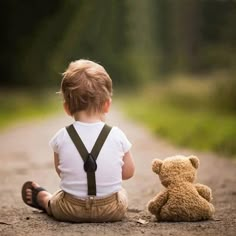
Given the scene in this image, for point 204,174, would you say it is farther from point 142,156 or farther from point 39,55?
point 39,55

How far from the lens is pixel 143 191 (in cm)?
481

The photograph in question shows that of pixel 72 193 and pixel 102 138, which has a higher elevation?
pixel 102 138

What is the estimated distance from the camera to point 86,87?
11.1 ft

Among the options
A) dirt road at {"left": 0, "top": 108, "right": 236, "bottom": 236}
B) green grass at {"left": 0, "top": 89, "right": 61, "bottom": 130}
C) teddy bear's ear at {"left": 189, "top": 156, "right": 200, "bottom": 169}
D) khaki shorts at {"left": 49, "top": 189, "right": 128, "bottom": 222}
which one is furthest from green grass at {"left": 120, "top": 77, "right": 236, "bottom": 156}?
green grass at {"left": 0, "top": 89, "right": 61, "bottom": 130}

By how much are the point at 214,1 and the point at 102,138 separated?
1021 centimetres

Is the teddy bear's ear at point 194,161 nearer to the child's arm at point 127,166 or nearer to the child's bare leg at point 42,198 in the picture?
the child's arm at point 127,166

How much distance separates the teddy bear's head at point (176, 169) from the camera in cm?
356

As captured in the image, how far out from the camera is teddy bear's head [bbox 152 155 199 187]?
356 cm

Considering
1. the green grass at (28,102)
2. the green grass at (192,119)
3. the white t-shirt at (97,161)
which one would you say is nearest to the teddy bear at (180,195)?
the white t-shirt at (97,161)

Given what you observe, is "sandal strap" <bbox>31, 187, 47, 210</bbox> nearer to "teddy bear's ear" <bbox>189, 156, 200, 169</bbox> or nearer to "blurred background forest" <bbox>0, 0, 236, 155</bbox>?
"teddy bear's ear" <bbox>189, 156, 200, 169</bbox>

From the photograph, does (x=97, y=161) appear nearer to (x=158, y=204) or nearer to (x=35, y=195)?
(x=158, y=204)

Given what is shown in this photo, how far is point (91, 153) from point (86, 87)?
38 cm

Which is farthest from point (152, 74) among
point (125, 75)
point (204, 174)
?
point (204, 174)

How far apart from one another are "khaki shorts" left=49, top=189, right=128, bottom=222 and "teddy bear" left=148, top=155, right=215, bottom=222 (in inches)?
8.1
